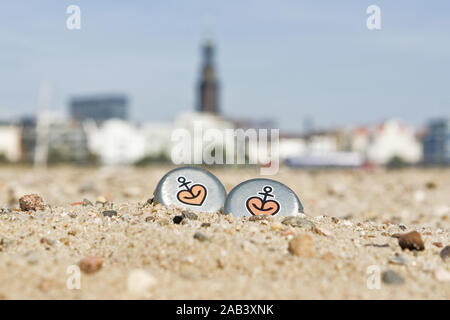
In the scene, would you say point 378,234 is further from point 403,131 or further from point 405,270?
point 403,131

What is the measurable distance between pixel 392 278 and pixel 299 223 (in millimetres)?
1117

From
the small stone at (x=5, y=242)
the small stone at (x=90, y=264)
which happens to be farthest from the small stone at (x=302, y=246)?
the small stone at (x=5, y=242)

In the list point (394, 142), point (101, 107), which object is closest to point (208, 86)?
point (101, 107)

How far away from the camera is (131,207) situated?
18.0ft

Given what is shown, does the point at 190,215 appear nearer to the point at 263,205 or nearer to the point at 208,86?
the point at 263,205

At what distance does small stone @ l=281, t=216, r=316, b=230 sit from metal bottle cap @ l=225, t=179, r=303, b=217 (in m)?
0.31

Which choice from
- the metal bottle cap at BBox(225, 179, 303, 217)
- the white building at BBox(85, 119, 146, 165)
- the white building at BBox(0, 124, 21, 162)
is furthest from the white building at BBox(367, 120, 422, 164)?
the metal bottle cap at BBox(225, 179, 303, 217)

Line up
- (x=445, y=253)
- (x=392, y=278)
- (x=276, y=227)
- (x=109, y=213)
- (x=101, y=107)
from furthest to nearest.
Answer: (x=101, y=107), (x=109, y=213), (x=276, y=227), (x=445, y=253), (x=392, y=278)

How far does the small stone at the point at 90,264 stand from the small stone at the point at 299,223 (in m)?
1.60

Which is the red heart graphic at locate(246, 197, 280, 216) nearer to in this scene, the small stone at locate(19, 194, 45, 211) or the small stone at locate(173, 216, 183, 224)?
the small stone at locate(173, 216, 183, 224)

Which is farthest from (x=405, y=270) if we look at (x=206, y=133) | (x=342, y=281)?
(x=206, y=133)

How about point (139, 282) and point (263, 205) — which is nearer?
point (139, 282)

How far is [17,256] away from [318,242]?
6.93ft

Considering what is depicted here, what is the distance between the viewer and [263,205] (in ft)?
16.9
